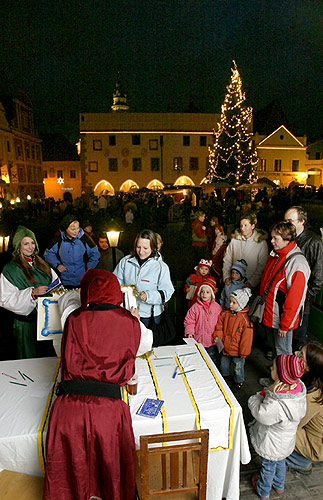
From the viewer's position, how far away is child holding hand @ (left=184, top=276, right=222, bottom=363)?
4312 mm

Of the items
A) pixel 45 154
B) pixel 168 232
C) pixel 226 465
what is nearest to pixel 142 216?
pixel 168 232

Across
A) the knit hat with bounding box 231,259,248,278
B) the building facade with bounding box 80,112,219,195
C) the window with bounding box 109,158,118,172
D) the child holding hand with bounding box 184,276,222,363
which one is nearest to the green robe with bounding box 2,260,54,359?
the child holding hand with bounding box 184,276,222,363

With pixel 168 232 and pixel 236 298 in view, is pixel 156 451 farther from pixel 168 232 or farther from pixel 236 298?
pixel 168 232

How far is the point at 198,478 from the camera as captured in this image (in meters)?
2.07

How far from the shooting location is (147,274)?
159 inches

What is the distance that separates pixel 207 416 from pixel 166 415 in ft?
0.99

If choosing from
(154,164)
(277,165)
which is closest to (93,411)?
(154,164)

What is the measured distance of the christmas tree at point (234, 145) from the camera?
97.3ft

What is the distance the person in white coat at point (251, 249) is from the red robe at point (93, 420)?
115 inches

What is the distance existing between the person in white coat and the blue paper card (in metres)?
2.58

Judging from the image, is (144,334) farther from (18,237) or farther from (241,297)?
(18,237)

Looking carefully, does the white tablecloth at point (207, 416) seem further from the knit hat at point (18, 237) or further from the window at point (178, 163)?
the window at point (178, 163)

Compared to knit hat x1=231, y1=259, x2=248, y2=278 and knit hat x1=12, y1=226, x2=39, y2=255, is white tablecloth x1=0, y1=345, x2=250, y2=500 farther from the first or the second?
knit hat x1=231, y1=259, x2=248, y2=278

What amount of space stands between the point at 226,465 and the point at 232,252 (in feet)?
10.0
